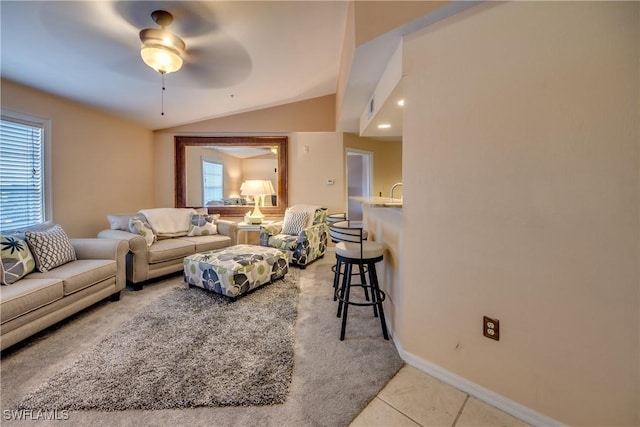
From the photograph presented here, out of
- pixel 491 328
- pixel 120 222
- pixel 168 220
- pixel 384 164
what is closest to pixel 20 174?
pixel 120 222

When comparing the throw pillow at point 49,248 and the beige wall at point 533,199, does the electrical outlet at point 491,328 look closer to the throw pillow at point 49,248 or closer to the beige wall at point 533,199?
the beige wall at point 533,199

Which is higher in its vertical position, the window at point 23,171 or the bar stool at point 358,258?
the window at point 23,171

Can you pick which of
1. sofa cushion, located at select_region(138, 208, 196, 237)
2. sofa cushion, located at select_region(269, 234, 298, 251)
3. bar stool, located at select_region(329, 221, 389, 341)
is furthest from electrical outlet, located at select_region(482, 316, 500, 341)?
sofa cushion, located at select_region(138, 208, 196, 237)

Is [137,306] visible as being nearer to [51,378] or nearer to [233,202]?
[51,378]

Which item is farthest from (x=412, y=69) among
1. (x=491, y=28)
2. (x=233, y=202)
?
(x=233, y=202)

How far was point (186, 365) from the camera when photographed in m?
1.74

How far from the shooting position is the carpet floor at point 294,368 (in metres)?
1.34

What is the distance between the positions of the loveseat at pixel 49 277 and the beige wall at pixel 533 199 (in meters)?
2.67

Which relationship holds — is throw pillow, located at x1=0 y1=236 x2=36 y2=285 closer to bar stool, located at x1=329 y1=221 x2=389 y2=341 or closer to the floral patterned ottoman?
the floral patterned ottoman

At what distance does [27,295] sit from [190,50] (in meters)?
2.41

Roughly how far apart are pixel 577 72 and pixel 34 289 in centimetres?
344

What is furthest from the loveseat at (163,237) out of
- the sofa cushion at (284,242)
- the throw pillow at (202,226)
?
the sofa cushion at (284,242)

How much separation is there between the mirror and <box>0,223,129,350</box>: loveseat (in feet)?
7.43

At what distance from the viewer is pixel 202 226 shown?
13.5ft
